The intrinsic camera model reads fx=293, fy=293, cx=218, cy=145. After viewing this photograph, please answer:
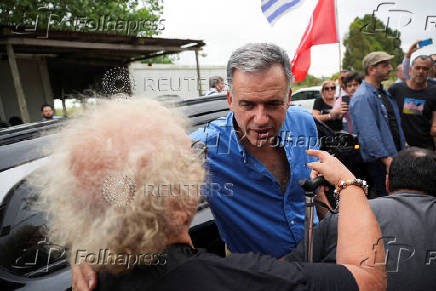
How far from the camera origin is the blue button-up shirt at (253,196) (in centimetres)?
161

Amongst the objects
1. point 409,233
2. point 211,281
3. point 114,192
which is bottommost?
point 409,233

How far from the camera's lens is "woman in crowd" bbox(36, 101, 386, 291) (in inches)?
32.1

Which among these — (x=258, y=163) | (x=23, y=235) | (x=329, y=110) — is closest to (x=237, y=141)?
(x=258, y=163)

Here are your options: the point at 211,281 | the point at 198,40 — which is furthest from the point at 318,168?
the point at 198,40

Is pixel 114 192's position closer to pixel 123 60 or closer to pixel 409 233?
pixel 409 233

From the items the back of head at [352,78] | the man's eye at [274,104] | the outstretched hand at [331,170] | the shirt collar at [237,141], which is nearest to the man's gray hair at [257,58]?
the man's eye at [274,104]

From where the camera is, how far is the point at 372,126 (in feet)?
10.7

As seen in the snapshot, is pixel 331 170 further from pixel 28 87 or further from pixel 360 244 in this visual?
pixel 28 87

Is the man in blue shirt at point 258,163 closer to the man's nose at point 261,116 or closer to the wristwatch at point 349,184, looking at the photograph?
the man's nose at point 261,116

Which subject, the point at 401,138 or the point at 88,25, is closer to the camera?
the point at 401,138

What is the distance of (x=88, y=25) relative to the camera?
34.5 ft

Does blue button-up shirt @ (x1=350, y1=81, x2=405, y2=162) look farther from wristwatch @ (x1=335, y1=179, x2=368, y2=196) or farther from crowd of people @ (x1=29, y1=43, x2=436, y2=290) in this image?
wristwatch @ (x1=335, y1=179, x2=368, y2=196)

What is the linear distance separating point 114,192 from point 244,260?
0.43 meters

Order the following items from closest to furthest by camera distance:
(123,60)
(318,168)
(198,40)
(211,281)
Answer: (211,281) → (318,168) → (198,40) → (123,60)
